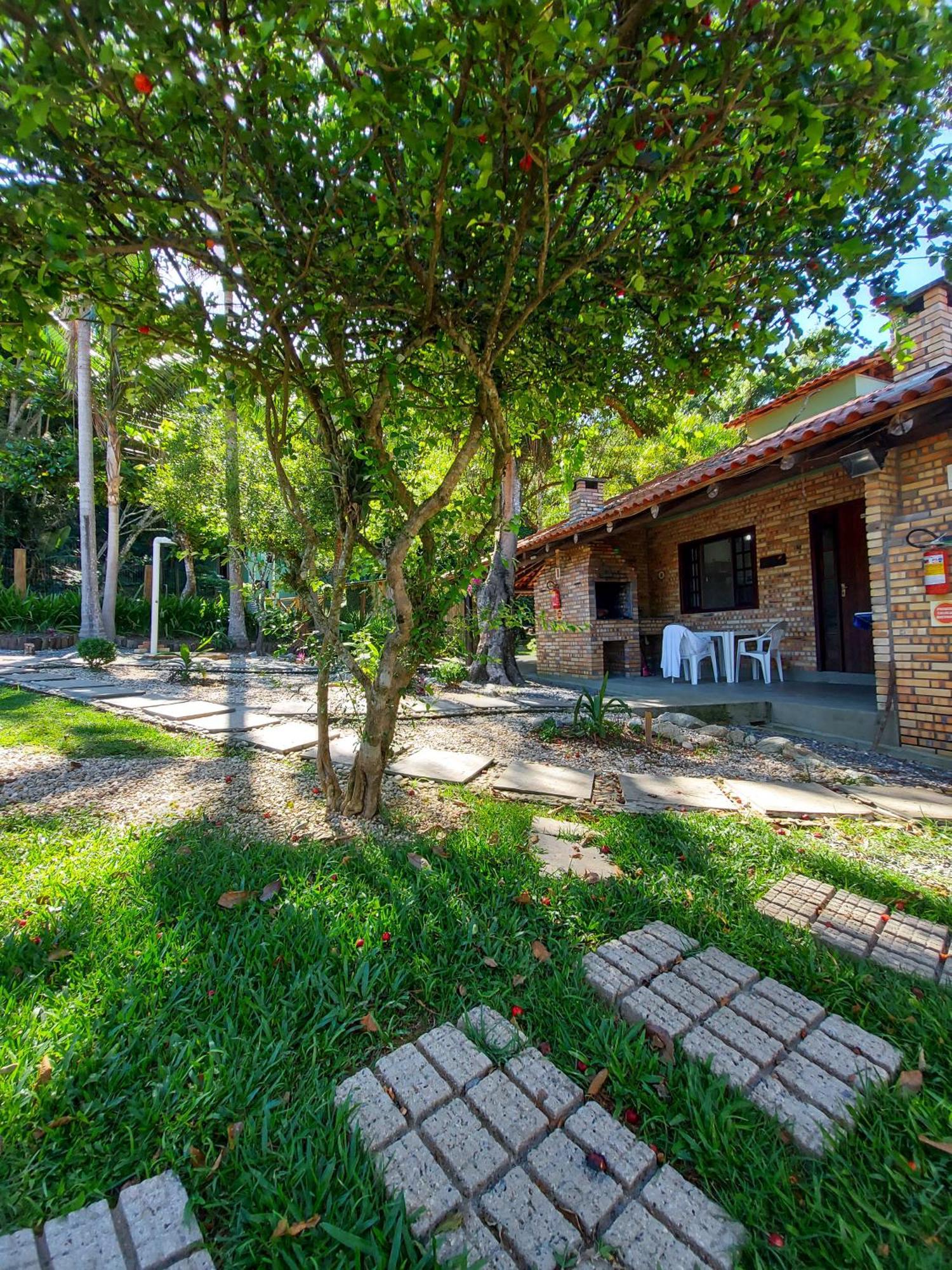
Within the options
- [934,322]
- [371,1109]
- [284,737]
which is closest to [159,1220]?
[371,1109]

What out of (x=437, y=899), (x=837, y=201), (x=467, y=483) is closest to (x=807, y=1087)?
(x=437, y=899)

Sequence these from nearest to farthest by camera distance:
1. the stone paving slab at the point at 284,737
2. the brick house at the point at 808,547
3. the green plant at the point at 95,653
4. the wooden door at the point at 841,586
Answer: the stone paving slab at the point at 284,737
the brick house at the point at 808,547
the wooden door at the point at 841,586
the green plant at the point at 95,653

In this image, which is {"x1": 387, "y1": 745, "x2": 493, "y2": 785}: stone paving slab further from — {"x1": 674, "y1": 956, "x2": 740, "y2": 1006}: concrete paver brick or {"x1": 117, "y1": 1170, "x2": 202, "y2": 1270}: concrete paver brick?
{"x1": 117, "y1": 1170, "x2": 202, "y2": 1270}: concrete paver brick

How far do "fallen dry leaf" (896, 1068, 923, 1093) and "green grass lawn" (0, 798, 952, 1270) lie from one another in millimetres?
16

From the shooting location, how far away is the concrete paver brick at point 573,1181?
1.05 metres

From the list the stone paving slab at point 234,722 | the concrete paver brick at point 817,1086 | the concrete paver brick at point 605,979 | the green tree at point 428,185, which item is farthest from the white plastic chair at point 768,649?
the concrete paver brick at point 817,1086

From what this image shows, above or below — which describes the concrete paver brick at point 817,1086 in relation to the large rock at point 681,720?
below

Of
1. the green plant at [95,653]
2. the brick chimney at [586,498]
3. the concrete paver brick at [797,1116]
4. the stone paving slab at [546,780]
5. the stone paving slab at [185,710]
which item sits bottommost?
the concrete paver brick at [797,1116]

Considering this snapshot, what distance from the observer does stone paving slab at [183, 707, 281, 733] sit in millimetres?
4848

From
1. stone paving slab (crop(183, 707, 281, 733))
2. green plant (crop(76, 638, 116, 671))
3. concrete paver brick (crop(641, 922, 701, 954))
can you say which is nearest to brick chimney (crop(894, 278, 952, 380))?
concrete paver brick (crop(641, 922, 701, 954))

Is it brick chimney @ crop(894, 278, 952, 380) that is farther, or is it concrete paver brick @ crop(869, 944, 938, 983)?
brick chimney @ crop(894, 278, 952, 380)

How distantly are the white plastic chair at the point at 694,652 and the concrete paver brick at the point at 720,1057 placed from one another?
7.27 meters

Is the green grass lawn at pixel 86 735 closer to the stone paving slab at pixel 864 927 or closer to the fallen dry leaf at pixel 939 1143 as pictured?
the stone paving slab at pixel 864 927

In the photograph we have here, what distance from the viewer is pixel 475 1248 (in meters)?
1.00
